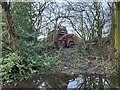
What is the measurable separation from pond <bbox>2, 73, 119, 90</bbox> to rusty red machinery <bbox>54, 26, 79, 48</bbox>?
1.11 m

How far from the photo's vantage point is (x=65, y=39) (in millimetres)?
4586

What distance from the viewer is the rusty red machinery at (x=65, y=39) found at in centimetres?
450

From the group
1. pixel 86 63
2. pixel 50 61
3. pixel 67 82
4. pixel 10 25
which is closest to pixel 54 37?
pixel 50 61

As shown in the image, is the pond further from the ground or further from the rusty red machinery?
the rusty red machinery

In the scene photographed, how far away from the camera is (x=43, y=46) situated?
4.20 meters

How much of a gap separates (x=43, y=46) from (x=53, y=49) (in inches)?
10.8

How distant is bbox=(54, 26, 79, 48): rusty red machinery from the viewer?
4.50 meters

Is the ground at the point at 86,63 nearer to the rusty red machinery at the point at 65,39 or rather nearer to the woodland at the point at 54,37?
the woodland at the point at 54,37

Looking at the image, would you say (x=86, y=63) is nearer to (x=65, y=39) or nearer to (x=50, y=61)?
(x=50, y=61)

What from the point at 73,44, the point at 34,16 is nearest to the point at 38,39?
the point at 34,16

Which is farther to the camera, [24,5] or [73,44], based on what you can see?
[73,44]

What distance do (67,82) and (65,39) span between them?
156 cm

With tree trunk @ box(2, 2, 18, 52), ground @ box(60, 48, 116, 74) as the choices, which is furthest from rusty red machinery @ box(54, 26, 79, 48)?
tree trunk @ box(2, 2, 18, 52)

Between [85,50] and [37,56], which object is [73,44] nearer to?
[85,50]
